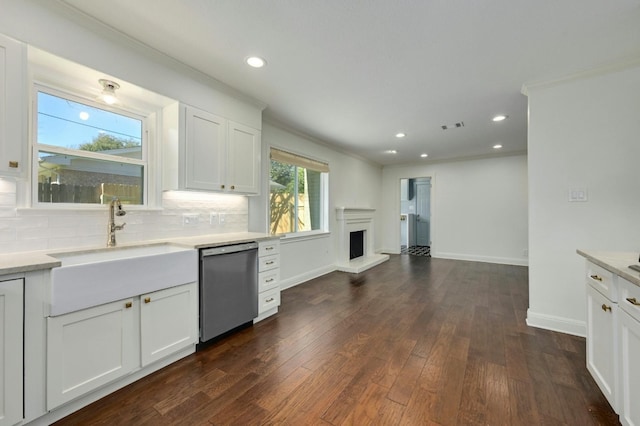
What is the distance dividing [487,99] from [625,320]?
8.61ft

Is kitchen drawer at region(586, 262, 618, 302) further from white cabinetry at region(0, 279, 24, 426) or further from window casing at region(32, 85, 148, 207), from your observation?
window casing at region(32, 85, 148, 207)

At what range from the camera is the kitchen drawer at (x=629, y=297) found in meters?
1.23

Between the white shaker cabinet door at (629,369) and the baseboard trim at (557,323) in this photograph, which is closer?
the white shaker cabinet door at (629,369)

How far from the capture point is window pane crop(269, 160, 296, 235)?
4.08 m

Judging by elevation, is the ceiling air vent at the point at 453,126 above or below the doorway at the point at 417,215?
above

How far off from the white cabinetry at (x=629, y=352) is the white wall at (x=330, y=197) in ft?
10.5

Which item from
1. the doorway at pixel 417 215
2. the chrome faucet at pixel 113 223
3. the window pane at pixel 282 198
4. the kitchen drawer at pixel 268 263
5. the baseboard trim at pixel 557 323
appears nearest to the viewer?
the chrome faucet at pixel 113 223

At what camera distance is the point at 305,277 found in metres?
4.46

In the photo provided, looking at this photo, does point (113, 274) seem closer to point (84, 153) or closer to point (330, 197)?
point (84, 153)

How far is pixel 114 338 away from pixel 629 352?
287 cm

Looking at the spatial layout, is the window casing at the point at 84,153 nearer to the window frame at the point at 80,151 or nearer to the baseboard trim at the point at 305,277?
the window frame at the point at 80,151

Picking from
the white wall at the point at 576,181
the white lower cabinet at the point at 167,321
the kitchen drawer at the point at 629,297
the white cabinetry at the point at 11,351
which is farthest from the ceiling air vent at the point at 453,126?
the white cabinetry at the point at 11,351

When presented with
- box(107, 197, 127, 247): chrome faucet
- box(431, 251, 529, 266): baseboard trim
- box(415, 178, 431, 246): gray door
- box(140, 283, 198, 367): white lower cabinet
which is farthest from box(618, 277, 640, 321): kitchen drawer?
box(415, 178, 431, 246): gray door

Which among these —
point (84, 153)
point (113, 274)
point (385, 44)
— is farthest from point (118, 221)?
point (385, 44)
